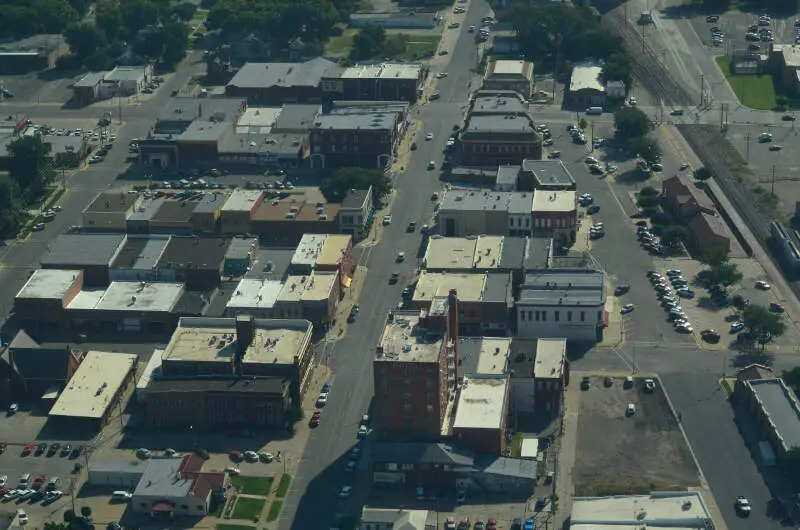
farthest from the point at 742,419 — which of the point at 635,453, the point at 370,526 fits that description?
the point at 370,526

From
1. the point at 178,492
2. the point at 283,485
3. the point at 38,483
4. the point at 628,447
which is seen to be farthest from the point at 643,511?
the point at 38,483

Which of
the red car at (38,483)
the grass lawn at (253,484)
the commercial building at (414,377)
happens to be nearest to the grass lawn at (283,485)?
the grass lawn at (253,484)

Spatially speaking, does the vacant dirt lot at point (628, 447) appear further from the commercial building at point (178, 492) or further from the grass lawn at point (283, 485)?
the commercial building at point (178, 492)

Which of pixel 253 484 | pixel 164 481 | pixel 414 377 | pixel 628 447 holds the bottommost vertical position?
pixel 628 447

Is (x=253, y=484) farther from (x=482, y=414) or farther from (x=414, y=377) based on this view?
(x=482, y=414)

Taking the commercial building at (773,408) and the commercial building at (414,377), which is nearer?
the commercial building at (414,377)

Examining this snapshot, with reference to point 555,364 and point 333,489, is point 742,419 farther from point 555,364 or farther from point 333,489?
point 333,489
